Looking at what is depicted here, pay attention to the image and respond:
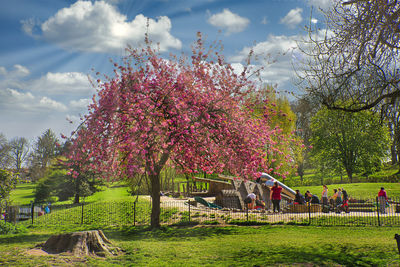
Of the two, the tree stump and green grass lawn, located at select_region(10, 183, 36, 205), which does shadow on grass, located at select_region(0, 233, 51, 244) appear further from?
green grass lawn, located at select_region(10, 183, 36, 205)

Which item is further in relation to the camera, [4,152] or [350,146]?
[4,152]

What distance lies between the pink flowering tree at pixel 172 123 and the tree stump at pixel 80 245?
13.3 ft

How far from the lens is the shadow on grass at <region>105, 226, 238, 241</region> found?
48.5 feet

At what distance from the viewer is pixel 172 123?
14.9 metres

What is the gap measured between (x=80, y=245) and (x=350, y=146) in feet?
140

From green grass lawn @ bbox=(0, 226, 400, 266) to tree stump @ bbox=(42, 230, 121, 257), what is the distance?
0.42 meters

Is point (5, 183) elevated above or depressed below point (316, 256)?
above

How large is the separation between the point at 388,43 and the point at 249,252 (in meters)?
7.34

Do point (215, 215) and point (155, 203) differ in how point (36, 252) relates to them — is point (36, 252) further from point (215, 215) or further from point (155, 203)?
point (215, 215)

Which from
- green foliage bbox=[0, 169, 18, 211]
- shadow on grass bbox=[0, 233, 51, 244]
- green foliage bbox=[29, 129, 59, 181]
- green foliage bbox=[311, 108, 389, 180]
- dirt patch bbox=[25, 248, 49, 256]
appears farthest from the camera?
green foliage bbox=[29, 129, 59, 181]

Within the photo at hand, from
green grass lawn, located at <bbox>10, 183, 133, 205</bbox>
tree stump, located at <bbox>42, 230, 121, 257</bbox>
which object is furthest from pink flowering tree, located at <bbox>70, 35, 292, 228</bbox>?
green grass lawn, located at <bbox>10, 183, 133, 205</bbox>

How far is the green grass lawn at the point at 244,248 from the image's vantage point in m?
9.38

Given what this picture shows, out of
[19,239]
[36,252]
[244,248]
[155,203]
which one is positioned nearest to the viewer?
[36,252]

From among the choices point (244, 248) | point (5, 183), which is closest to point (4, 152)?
point (5, 183)
